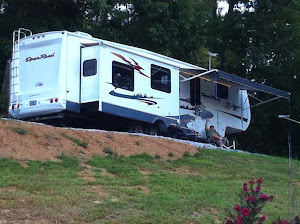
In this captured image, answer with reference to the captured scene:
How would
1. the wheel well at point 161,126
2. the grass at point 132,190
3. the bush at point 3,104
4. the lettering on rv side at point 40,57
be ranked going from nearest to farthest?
the grass at point 132,190
the lettering on rv side at point 40,57
the wheel well at point 161,126
the bush at point 3,104

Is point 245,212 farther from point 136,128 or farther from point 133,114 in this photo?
point 136,128

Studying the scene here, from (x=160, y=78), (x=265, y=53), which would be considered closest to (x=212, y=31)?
(x=265, y=53)

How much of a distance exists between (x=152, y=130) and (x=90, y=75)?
3.11 meters

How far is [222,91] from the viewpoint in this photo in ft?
82.0

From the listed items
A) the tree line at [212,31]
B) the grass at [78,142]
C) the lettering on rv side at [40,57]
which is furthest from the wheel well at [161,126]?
the tree line at [212,31]

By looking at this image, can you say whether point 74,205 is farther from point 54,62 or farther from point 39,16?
point 39,16

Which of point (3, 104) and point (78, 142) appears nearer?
point (78, 142)

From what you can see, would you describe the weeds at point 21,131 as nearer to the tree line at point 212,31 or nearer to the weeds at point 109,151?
the weeds at point 109,151

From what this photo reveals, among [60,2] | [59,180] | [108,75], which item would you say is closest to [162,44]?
[60,2]

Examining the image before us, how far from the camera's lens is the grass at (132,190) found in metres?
11.1

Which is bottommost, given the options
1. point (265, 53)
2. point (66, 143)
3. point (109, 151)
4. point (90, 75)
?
point (109, 151)

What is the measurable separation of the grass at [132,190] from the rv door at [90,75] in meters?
3.20

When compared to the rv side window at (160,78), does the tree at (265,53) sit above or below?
above

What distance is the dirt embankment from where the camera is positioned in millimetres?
15109
